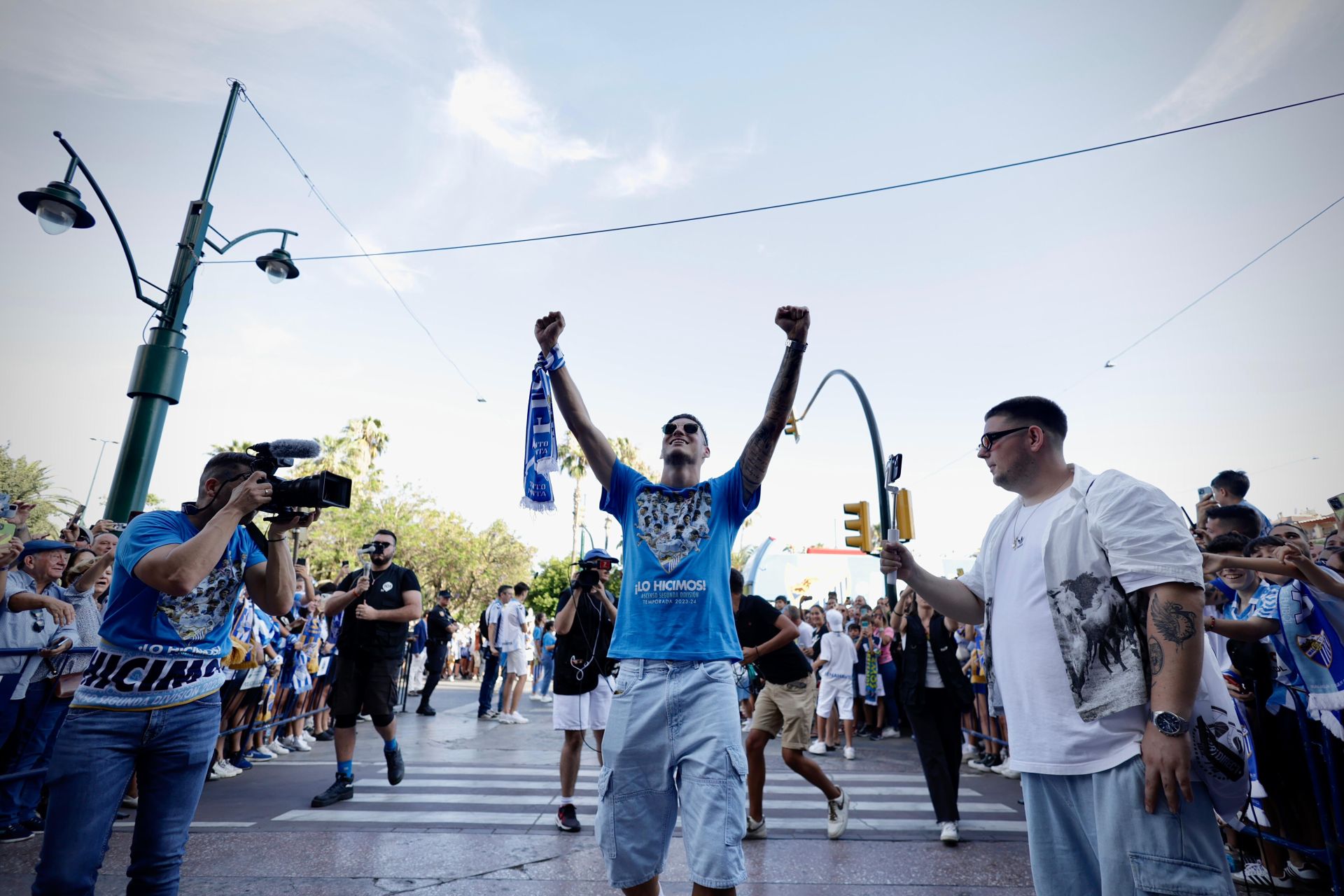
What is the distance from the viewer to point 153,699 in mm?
2625

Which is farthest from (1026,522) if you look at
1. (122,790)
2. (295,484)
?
(122,790)

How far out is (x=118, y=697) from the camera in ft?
8.49

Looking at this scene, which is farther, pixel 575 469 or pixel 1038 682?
pixel 575 469

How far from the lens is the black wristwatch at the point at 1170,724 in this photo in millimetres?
1904

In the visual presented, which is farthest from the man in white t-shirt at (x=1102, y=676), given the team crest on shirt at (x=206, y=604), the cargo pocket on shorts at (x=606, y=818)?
the team crest on shirt at (x=206, y=604)

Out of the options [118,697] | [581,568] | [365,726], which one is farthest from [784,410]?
[365,726]

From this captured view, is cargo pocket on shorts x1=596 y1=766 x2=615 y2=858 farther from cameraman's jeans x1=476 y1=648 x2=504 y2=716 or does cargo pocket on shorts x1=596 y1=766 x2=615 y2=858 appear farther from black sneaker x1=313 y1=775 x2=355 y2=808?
cameraman's jeans x1=476 y1=648 x2=504 y2=716

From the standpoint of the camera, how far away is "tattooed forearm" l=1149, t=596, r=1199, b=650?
1959 mm

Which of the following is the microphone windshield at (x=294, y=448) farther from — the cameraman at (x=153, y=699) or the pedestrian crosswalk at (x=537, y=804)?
the pedestrian crosswalk at (x=537, y=804)

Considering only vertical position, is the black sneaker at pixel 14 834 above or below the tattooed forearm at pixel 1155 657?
below

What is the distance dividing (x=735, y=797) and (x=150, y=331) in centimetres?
799

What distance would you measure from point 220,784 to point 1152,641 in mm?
7623

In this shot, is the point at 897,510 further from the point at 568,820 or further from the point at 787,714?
the point at 568,820

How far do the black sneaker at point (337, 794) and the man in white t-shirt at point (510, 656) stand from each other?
251 inches
